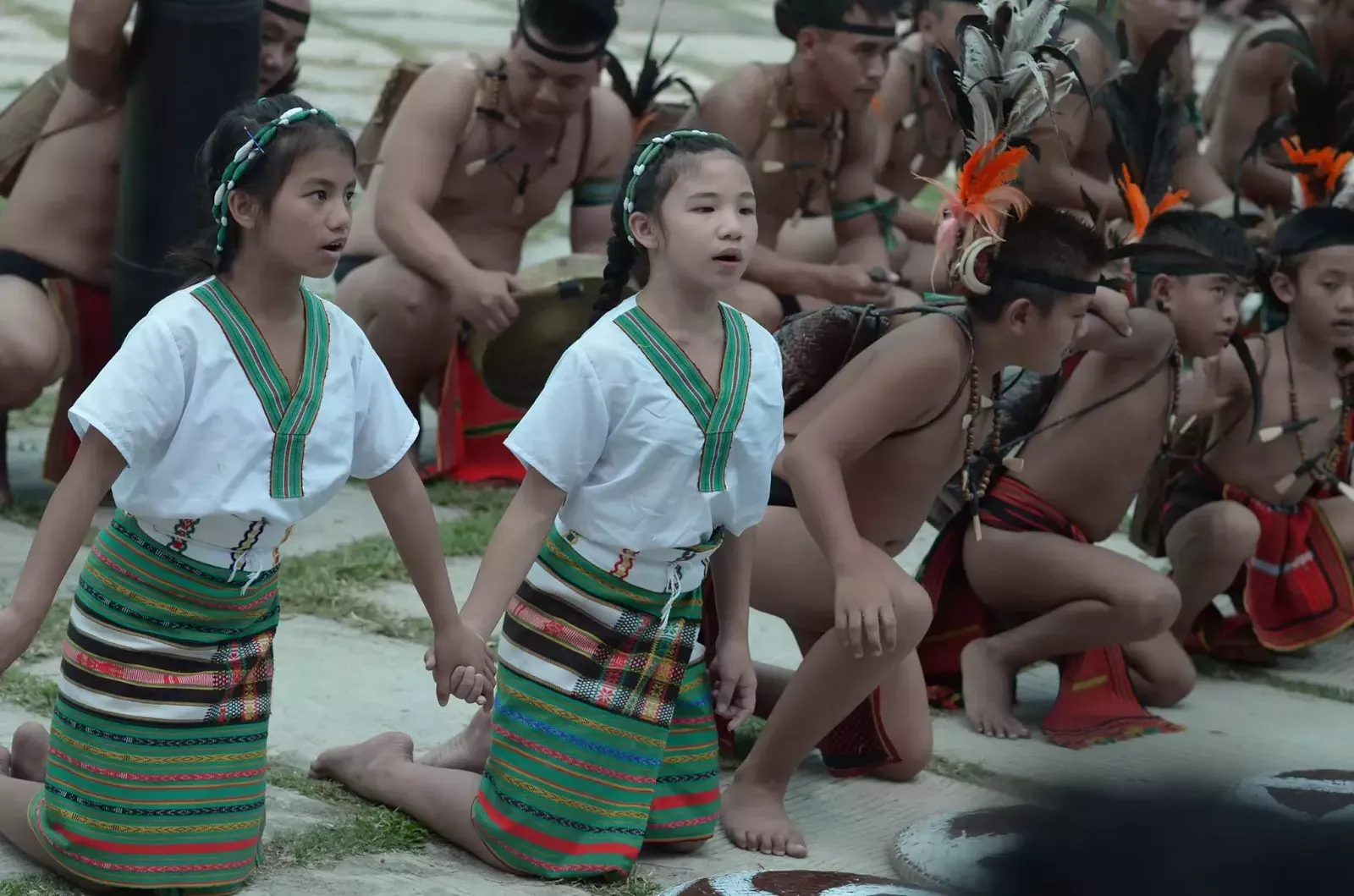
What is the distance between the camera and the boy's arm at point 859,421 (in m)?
2.82

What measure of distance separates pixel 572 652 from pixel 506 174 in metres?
2.48

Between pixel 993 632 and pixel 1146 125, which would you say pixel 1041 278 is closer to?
pixel 1146 125

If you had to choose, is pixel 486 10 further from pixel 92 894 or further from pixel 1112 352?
pixel 92 894

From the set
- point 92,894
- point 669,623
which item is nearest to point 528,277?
point 669,623

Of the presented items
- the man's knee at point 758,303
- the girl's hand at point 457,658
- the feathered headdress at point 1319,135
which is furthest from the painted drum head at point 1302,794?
the man's knee at point 758,303

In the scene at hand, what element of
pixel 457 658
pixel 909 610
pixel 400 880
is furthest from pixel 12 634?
pixel 909 610

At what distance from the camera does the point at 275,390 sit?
241 cm

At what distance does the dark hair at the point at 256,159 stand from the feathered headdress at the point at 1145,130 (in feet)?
5.64

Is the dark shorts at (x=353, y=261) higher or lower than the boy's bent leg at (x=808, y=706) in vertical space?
higher

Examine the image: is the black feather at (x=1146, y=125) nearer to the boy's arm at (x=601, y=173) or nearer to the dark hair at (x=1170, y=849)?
the boy's arm at (x=601, y=173)

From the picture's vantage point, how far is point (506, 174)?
4.91 metres

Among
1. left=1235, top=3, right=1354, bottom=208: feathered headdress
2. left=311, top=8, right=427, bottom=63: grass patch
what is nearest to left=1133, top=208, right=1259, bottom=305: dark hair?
left=1235, top=3, right=1354, bottom=208: feathered headdress

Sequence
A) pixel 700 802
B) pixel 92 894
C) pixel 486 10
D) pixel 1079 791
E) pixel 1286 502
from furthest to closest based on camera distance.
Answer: pixel 486 10, pixel 1286 502, pixel 700 802, pixel 92 894, pixel 1079 791

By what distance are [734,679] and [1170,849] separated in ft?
5.98
